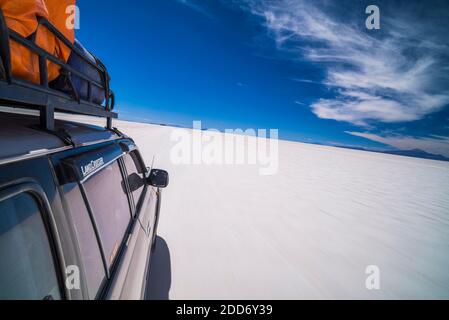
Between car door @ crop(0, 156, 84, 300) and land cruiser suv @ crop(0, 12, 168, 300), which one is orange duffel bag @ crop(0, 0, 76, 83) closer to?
land cruiser suv @ crop(0, 12, 168, 300)

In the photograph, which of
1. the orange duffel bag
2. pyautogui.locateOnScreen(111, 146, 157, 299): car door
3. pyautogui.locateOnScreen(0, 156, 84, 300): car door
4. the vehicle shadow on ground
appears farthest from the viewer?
the vehicle shadow on ground

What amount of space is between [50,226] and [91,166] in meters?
0.46

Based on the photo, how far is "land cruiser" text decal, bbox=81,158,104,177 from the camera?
1239 mm

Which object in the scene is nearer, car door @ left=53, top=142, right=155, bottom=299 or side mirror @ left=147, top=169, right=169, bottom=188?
car door @ left=53, top=142, right=155, bottom=299

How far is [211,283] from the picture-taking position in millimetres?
3076

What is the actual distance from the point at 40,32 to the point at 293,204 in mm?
6754

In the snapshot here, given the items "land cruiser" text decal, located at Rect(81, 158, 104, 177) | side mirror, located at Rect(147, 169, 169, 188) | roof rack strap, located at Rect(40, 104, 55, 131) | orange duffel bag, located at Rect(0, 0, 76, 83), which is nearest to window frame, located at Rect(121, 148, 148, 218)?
side mirror, located at Rect(147, 169, 169, 188)

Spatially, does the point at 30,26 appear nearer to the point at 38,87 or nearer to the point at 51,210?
the point at 38,87

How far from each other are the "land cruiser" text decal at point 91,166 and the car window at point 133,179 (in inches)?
34.2

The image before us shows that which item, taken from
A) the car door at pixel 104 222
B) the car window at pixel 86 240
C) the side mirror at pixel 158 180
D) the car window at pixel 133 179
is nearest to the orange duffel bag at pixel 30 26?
the car door at pixel 104 222

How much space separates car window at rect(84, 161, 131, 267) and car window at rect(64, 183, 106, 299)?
77 millimetres

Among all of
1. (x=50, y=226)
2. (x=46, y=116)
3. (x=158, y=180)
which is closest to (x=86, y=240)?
(x=50, y=226)
